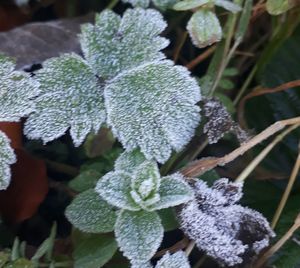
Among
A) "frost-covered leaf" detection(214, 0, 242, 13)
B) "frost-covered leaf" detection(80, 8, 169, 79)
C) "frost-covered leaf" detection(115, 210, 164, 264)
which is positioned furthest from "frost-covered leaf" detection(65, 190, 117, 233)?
"frost-covered leaf" detection(214, 0, 242, 13)

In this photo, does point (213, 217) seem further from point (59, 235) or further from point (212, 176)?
point (59, 235)

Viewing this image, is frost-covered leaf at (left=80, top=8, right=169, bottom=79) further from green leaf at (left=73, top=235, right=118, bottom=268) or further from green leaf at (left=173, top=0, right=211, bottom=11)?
green leaf at (left=73, top=235, right=118, bottom=268)

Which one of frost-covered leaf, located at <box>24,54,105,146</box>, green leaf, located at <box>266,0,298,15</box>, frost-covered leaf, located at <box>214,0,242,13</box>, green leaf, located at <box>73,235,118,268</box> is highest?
green leaf, located at <box>266,0,298,15</box>

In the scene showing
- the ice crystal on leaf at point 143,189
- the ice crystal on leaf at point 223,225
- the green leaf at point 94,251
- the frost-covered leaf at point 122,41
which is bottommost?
the green leaf at point 94,251

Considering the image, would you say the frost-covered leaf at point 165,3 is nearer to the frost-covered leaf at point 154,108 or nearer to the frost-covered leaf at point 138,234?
the frost-covered leaf at point 154,108

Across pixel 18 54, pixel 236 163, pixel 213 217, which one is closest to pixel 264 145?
pixel 236 163

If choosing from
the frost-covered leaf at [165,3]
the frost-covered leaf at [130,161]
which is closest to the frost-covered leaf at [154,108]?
the frost-covered leaf at [130,161]

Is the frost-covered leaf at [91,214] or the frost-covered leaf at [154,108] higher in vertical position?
the frost-covered leaf at [154,108]
